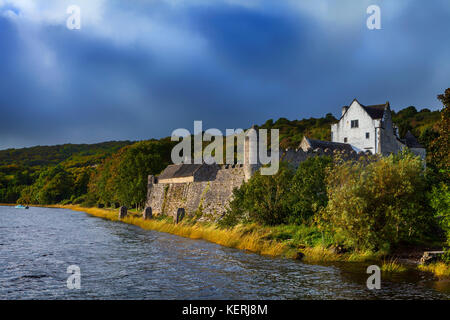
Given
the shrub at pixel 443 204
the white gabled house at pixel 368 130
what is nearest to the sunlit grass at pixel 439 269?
the shrub at pixel 443 204

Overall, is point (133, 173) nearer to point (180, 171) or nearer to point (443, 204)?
point (180, 171)

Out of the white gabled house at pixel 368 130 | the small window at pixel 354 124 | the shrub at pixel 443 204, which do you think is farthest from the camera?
the small window at pixel 354 124

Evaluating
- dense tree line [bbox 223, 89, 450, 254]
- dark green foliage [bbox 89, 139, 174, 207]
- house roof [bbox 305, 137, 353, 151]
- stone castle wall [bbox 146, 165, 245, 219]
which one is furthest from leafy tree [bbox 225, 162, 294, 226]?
dark green foliage [bbox 89, 139, 174, 207]

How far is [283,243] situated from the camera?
76.2 ft

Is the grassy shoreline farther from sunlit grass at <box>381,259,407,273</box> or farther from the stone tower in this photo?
the stone tower

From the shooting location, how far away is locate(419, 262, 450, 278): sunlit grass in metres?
16.4

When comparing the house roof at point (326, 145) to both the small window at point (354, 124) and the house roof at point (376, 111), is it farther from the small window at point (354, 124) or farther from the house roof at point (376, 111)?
the house roof at point (376, 111)

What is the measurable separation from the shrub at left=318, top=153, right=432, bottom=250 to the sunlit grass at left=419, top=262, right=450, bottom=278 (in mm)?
2333

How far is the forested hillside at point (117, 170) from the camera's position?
205 ft

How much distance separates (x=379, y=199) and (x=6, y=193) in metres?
125

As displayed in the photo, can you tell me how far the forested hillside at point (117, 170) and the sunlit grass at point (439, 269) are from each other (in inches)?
1671

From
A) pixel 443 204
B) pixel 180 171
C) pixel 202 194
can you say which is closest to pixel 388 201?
pixel 443 204

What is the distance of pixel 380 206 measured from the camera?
1972 cm
